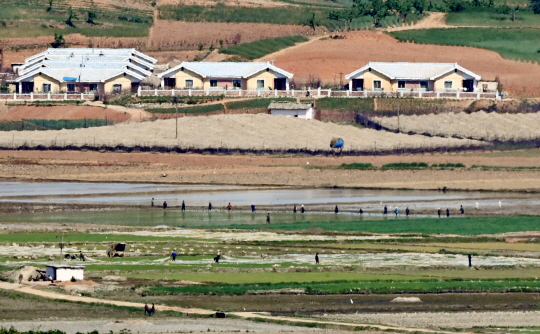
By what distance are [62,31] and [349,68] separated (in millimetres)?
41642

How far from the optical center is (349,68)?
518ft

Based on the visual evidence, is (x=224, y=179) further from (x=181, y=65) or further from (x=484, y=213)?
(x=181, y=65)

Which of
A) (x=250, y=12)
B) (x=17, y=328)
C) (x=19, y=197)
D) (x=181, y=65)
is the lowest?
(x=17, y=328)

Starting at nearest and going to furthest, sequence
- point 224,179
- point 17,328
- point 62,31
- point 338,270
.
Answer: point 17,328
point 338,270
point 224,179
point 62,31

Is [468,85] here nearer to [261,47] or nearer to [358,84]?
[358,84]

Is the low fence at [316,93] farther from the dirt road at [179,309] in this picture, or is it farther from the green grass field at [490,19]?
the dirt road at [179,309]

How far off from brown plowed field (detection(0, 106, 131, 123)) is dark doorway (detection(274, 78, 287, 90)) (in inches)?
811

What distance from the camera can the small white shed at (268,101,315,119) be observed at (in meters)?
136

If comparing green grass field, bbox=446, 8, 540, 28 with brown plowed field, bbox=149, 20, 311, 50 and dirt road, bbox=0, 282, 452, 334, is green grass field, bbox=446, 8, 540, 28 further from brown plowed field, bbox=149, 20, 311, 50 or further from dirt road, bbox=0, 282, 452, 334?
dirt road, bbox=0, 282, 452, 334

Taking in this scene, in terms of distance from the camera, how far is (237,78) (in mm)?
148625

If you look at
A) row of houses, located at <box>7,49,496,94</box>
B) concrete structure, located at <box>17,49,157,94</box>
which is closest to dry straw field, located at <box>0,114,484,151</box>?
row of houses, located at <box>7,49,496,94</box>

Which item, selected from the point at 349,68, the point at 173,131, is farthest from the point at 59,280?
the point at 349,68

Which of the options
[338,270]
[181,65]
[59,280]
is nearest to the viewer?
[59,280]

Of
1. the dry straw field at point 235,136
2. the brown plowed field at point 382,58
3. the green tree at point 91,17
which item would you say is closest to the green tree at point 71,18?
the green tree at point 91,17
